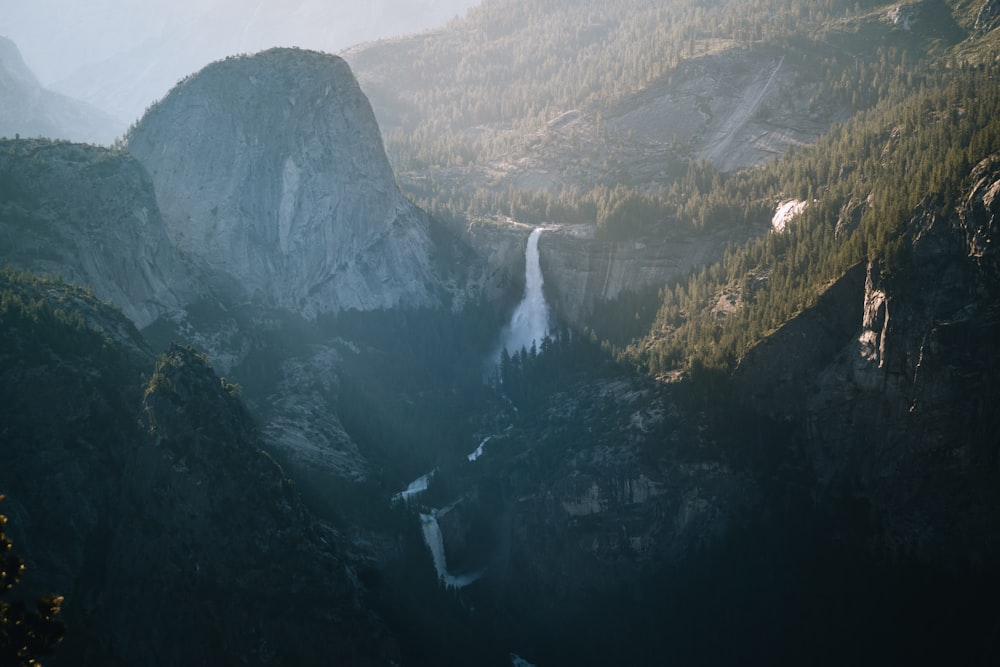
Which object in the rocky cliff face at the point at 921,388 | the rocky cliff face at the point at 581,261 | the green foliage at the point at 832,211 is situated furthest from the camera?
the rocky cliff face at the point at 581,261

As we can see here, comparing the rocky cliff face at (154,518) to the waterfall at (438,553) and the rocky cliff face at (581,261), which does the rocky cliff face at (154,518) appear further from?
the rocky cliff face at (581,261)

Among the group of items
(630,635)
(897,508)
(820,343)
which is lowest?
(630,635)

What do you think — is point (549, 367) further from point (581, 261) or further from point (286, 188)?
point (286, 188)

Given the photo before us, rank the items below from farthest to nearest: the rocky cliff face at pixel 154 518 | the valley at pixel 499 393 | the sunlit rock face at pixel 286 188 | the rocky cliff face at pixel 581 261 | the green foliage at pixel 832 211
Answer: the sunlit rock face at pixel 286 188
the rocky cliff face at pixel 581 261
the green foliage at pixel 832 211
the valley at pixel 499 393
the rocky cliff face at pixel 154 518

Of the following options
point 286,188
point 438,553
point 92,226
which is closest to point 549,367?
point 438,553

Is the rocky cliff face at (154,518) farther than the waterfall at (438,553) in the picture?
No

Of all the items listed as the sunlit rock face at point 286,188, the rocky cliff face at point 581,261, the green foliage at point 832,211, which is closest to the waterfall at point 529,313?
the rocky cliff face at point 581,261

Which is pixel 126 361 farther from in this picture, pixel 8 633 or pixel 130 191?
pixel 8 633

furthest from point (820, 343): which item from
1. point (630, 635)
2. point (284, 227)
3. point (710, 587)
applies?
point (284, 227)
